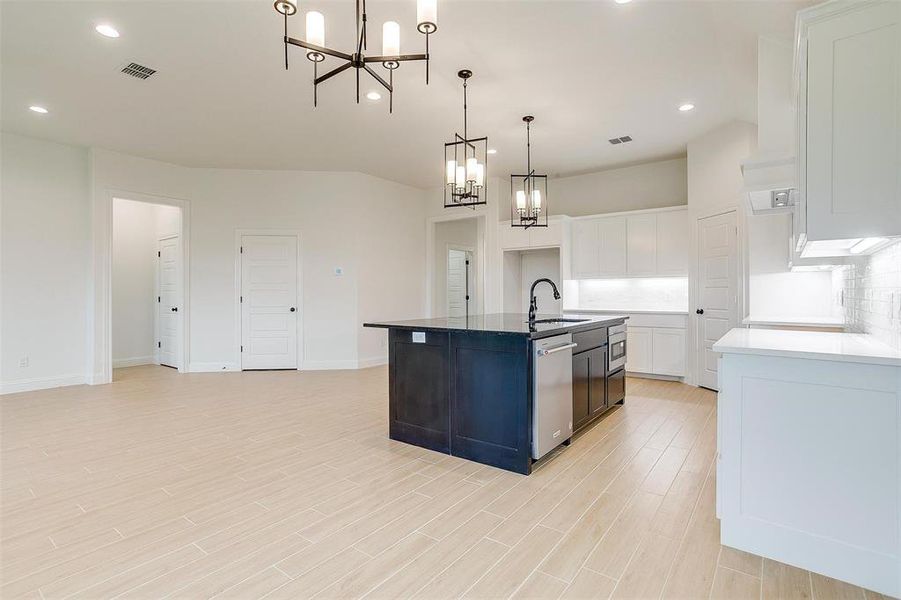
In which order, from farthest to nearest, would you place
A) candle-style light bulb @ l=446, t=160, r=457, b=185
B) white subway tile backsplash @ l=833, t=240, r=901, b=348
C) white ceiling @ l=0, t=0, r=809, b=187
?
candle-style light bulb @ l=446, t=160, r=457, b=185, white ceiling @ l=0, t=0, r=809, b=187, white subway tile backsplash @ l=833, t=240, r=901, b=348

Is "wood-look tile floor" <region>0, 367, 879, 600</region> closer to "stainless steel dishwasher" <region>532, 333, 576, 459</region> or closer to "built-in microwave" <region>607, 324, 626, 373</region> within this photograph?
"stainless steel dishwasher" <region>532, 333, 576, 459</region>

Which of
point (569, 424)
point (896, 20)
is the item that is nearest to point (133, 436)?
point (569, 424)

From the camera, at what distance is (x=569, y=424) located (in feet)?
10.9

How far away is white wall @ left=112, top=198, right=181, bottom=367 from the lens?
24.2 ft

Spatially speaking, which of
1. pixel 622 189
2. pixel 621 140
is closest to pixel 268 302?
pixel 621 140

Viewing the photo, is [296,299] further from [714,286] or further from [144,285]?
[714,286]

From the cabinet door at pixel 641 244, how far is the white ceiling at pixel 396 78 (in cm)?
94

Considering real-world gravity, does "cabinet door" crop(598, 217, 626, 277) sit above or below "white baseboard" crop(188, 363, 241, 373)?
above

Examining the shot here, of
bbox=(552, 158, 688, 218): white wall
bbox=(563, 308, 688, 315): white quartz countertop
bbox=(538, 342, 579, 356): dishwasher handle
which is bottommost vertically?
bbox=(538, 342, 579, 356): dishwasher handle

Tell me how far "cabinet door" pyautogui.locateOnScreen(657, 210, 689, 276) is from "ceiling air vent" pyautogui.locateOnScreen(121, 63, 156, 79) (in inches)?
235

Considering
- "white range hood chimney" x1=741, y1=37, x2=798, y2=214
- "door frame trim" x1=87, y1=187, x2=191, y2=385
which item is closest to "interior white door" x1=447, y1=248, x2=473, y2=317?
"door frame trim" x1=87, y1=187, x2=191, y2=385

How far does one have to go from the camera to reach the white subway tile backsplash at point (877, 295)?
2.03m

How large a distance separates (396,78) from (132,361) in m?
6.71

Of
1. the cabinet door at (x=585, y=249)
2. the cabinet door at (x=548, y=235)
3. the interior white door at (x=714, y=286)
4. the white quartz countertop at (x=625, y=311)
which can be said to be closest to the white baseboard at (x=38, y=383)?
the cabinet door at (x=548, y=235)
